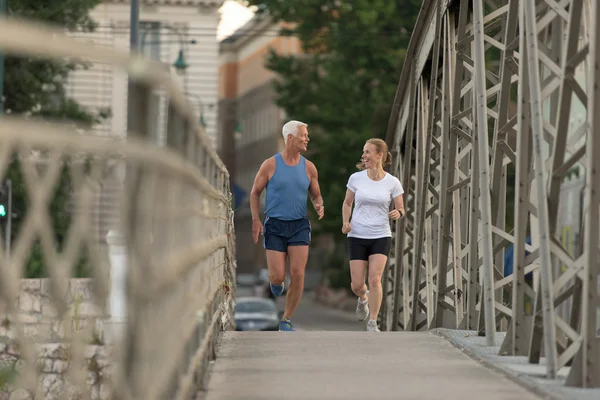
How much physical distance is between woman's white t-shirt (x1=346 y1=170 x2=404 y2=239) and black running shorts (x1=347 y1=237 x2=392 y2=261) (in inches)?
1.6

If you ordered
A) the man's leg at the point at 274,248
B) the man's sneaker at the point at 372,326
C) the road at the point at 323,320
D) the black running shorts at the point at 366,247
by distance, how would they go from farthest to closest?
the road at the point at 323,320
the black running shorts at the point at 366,247
the man's sneaker at the point at 372,326
the man's leg at the point at 274,248

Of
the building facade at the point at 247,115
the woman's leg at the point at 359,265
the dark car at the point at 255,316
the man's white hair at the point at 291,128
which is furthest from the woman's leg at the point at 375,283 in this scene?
the building facade at the point at 247,115

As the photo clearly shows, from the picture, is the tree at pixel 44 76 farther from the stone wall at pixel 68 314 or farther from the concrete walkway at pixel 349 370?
the stone wall at pixel 68 314

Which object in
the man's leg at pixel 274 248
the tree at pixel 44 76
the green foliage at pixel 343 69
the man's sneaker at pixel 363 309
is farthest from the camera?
the green foliage at pixel 343 69

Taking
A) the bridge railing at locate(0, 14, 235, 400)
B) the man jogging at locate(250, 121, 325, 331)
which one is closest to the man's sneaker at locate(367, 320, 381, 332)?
the man jogging at locate(250, 121, 325, 331)

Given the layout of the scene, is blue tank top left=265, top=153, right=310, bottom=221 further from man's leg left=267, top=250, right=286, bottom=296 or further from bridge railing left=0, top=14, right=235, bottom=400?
bridge railing left=0, top=14, right=235, bottom=400

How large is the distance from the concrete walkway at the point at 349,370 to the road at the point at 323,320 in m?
33.9

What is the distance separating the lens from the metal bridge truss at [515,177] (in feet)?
24.8

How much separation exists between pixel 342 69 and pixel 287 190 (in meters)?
31.4

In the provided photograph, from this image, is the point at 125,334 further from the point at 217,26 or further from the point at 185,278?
the point at 217,26

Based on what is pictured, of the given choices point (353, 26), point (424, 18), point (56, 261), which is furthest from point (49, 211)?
point (353, 26)

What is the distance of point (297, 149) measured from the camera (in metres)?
13.1

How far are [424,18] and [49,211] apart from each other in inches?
431

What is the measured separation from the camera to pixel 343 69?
44250 millimetres
